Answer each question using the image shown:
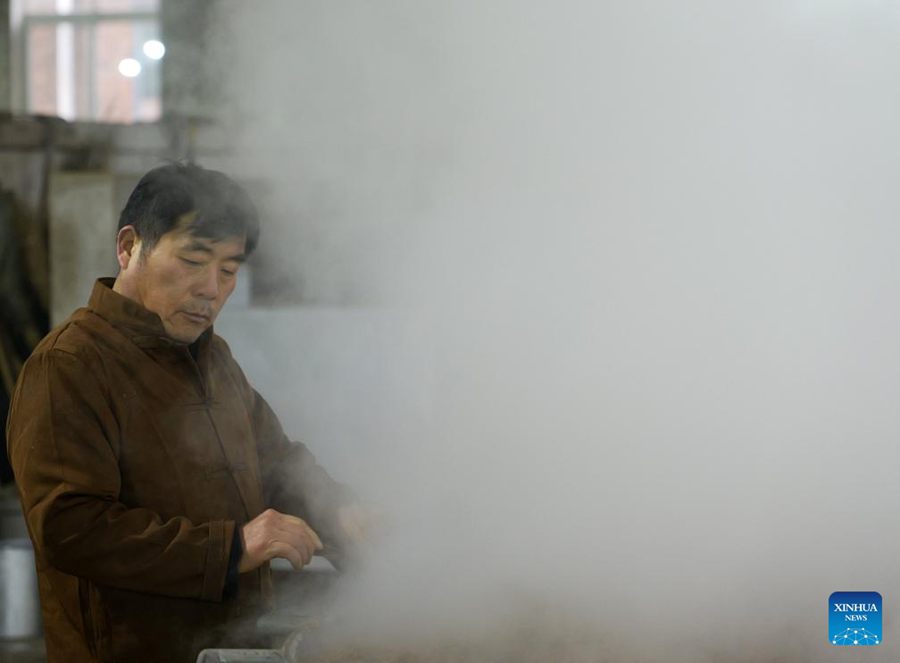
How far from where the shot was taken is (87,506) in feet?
3.40

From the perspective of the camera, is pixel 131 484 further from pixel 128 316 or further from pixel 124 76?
pixel 124 76

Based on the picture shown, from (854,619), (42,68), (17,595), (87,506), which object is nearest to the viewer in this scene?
(87,506)

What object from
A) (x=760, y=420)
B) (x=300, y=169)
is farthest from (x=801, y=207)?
(x=300, y=169)

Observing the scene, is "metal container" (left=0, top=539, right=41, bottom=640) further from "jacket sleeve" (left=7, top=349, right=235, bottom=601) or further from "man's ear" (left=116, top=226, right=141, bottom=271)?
"man's ear" (left=116, top=226, right=141, bottom=271)

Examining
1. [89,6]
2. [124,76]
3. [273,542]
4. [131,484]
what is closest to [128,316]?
[131,484]

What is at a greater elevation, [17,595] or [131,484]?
[131,484]

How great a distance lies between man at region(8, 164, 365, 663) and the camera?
41.4 inches

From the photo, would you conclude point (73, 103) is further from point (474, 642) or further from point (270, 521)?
point (474, 642)

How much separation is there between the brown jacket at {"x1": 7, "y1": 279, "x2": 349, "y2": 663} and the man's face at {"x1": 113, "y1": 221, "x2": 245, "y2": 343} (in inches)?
0.8

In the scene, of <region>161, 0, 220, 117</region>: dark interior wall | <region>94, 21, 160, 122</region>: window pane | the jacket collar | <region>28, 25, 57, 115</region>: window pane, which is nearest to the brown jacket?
the jacket collar

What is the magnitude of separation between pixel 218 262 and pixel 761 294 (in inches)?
28.8

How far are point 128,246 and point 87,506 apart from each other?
31 centimetres

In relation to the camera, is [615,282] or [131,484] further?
[615,282]

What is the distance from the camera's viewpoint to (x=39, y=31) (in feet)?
6.75
